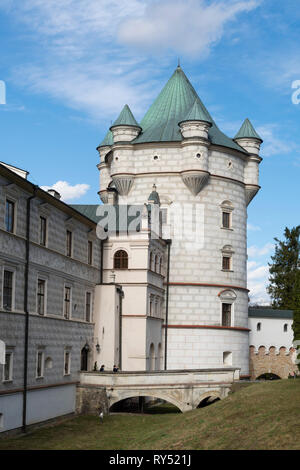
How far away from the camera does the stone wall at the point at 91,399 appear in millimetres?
38656

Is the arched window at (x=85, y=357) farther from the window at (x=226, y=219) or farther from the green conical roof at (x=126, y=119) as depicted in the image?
the green conical roof at (x=126, y=119)

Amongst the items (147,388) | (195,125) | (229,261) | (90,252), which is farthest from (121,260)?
(195,125)

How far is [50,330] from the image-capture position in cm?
3584

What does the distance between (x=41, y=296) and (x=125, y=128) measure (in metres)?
22.5

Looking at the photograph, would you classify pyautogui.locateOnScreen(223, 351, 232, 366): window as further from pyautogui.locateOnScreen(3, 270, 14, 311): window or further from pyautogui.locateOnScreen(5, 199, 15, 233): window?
pyautogui.locateOnScreen(5, 199, 15, 233): window

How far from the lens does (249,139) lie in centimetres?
5688

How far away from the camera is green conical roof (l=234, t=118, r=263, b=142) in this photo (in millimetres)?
57062

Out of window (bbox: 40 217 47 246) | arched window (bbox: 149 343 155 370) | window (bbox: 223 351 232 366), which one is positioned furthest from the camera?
window (bbox: 223 351 232 366)

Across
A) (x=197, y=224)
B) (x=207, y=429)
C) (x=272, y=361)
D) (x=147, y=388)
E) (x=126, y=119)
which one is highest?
(x=126, y=119)

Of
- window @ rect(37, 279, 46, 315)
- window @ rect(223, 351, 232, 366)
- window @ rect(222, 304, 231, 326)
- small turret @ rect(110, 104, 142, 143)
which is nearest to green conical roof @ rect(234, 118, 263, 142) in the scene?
small turret @ rect(110, 104, 142, 143)

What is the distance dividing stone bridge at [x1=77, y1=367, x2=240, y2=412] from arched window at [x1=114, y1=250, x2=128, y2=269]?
7.93 metres

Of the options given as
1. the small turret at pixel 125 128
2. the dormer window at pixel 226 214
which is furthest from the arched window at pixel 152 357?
the small turret at pixel 125 128

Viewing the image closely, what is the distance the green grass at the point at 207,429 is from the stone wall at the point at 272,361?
23.3 meters

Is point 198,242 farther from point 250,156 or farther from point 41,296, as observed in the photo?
point 41,296
